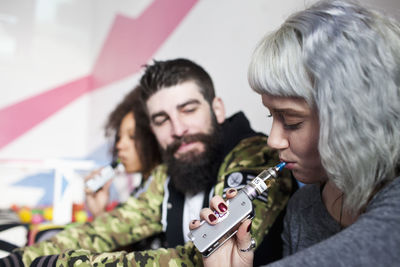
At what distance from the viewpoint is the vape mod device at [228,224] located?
646 mm

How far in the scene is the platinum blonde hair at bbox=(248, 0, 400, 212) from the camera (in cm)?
59

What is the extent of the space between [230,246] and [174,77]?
72cm

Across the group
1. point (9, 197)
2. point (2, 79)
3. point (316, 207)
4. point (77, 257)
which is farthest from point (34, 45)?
point (316, 207)

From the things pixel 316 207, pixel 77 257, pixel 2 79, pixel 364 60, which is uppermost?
pixel 2 79

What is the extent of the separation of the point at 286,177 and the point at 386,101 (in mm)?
478

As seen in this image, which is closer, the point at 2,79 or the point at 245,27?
the point at 245,27

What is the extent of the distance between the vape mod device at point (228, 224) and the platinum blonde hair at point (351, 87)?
0.14 metres

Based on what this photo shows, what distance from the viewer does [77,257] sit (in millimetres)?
792

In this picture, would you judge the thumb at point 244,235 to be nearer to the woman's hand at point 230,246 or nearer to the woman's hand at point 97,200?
the woman's hand at point 230,246

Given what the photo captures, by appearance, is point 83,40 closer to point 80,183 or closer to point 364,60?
point 80,183

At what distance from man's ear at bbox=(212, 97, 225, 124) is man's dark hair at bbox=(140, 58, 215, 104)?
0.7 inches

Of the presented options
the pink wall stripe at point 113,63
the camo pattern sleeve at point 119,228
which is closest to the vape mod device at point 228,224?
the camo pattern sleeve at point 119,228

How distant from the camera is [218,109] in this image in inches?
51.9

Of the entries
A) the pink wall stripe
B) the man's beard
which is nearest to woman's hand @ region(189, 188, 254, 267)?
the man's beard
